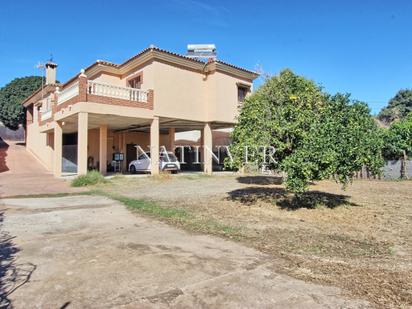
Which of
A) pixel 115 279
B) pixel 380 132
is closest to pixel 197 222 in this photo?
pixel 115 279

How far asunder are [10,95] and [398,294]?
3939 centimetres

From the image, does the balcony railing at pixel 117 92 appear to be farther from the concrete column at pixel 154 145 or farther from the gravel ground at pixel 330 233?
the gravel ground at pixel 330 233

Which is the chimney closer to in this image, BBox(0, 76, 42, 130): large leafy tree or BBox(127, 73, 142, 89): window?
BBox(0, 76, 42, 130): large leafy tree

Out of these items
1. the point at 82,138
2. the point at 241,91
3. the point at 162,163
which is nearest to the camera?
the point at 82,138

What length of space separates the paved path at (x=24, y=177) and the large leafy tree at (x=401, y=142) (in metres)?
18.7

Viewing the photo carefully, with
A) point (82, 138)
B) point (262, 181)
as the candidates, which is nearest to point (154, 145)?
point (82, 138)

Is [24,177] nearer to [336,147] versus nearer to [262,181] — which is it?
[262,181]

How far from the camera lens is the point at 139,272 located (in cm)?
420

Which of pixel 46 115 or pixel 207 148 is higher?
pixel 46 115

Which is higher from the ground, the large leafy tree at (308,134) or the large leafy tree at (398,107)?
the large leafy tree at (398,107)

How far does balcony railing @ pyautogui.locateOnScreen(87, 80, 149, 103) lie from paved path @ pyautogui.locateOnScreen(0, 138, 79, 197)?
4.78m

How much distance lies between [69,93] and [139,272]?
16.3 metres

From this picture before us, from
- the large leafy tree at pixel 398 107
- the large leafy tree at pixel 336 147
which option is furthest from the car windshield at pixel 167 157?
the large leafy tree at pixel 398 107

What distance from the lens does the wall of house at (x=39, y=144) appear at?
25312 millimetres
